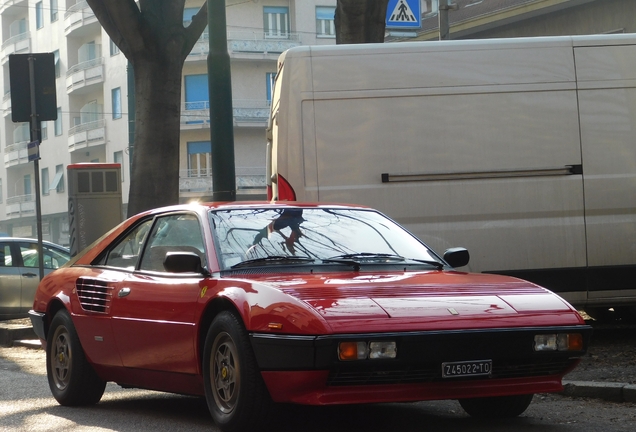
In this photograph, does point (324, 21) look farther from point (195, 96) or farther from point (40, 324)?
point (40, 324)

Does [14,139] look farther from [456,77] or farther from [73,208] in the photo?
[456,77]

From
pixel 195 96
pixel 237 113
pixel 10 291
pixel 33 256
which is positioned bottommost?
pixel 10 291

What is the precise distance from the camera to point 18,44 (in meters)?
66.8

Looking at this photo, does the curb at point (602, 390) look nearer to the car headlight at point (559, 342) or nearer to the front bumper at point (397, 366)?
the car headlight at point (559, 342)

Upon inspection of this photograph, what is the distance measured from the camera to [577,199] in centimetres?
967

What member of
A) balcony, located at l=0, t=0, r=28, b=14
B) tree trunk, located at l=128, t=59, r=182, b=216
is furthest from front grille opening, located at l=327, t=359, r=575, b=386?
balcony, located at l=0, t=0, r=28, b=14

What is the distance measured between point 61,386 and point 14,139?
6443 centimetres

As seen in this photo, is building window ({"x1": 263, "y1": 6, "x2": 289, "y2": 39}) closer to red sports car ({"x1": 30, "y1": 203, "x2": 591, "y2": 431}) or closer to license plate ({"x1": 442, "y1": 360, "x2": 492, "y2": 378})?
red sports car ({"x1": 30, "y1": 203, "x2": 591, "y2": 431})

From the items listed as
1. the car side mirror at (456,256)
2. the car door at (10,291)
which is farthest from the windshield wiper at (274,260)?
the car door at (10,291)

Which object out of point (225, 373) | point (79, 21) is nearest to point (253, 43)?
point (79, 21)

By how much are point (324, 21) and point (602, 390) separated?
50.7 metres

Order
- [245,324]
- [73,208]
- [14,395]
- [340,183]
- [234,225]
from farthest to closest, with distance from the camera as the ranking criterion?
[73,208]
[340,183]
[14,395]
[234,225]
[245,324]

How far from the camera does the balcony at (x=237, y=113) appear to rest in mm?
52812

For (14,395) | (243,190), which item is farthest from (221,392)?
(243,190)
